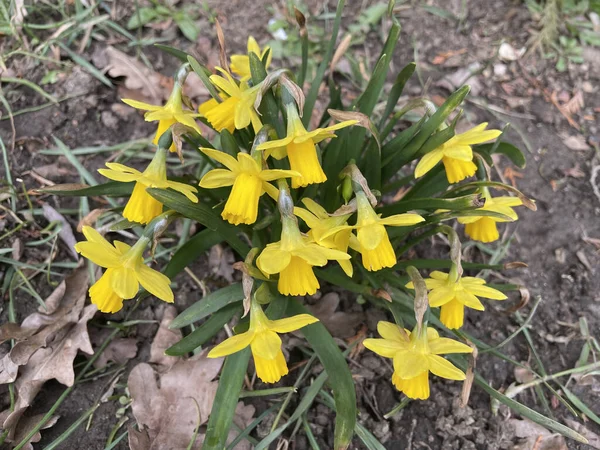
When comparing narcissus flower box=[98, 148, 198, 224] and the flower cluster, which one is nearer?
the flower cluster

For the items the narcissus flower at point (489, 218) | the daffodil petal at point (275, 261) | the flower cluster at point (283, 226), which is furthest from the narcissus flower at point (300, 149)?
the narcissus flower at point (489, 218)

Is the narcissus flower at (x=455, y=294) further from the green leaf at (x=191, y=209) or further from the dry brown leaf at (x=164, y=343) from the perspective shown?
the dry brown leaf at (x=164, y=343)

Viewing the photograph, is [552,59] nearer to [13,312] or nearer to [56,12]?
[56,12]

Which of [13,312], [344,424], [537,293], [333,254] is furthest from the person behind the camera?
[537,293]

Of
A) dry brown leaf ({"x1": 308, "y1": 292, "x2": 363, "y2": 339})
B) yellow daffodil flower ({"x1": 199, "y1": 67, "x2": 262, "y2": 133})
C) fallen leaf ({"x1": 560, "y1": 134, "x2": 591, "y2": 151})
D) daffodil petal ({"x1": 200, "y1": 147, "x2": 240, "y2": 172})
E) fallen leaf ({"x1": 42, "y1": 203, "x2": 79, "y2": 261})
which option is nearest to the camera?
daffodil petal ({"x1": 200, "y1": 147, "x2": 240, "y2": 172})

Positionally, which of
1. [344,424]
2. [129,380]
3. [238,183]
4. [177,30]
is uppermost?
[238,183]

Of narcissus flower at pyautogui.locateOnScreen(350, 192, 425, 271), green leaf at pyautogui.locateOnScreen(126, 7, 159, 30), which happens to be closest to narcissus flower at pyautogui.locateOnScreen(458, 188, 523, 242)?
narcissus flower at pyautogui.locateOnScreen(350, 192, 425, 271)

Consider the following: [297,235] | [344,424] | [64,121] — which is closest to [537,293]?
[344,424]

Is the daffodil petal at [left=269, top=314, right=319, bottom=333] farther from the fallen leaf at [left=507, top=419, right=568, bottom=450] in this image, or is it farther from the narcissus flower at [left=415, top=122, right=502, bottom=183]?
the fallen leaf at [left=507, top=419, right=568, bottom=450]
